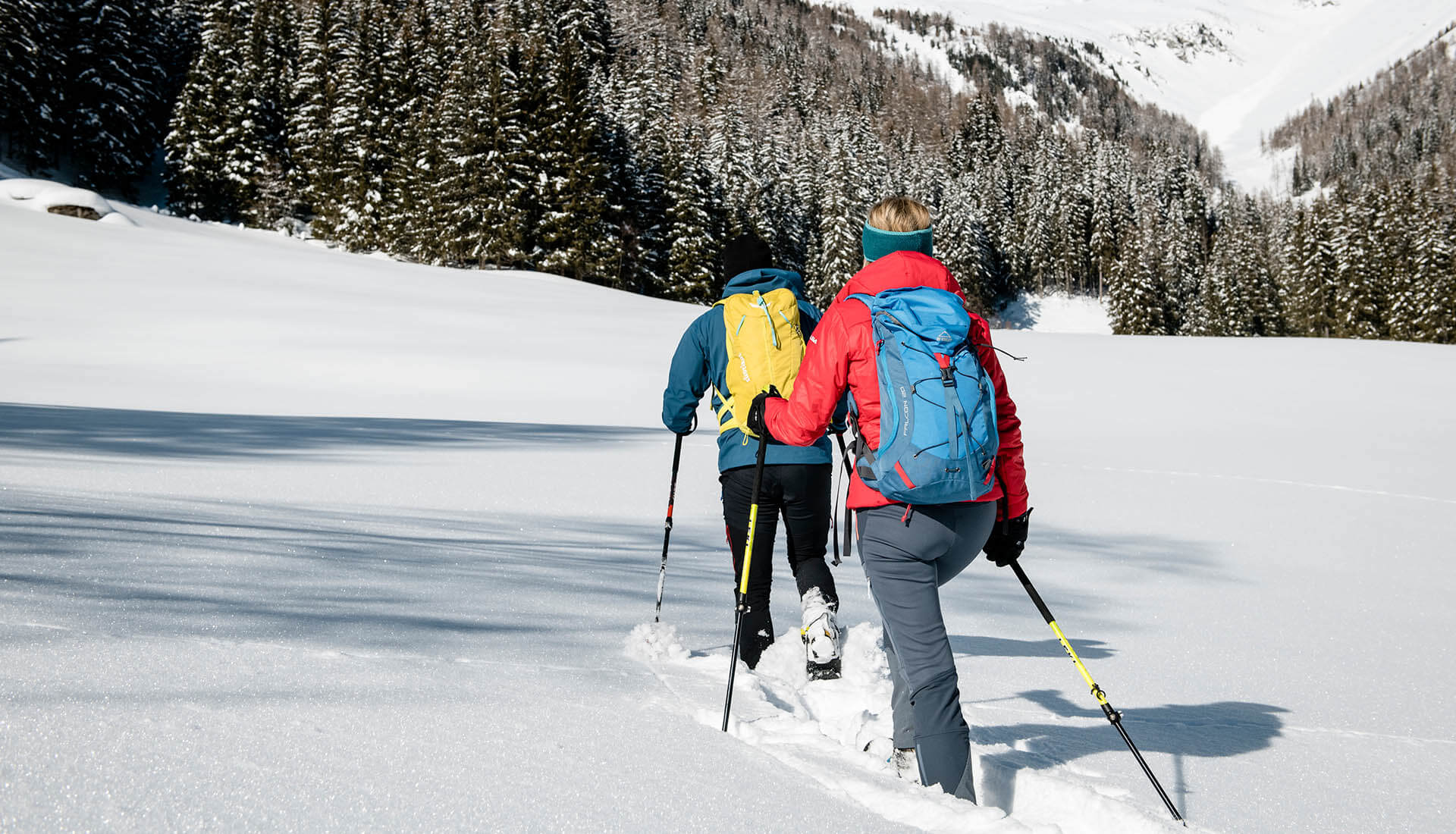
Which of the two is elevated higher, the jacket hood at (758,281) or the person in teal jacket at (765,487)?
the jacket hood at (758,281)

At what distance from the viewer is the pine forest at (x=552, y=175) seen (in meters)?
43.8

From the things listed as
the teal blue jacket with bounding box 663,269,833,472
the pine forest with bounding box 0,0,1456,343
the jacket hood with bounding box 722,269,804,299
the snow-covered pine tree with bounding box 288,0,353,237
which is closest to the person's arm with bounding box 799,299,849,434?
the teal blue jacket with bounding box 663,269,833,472

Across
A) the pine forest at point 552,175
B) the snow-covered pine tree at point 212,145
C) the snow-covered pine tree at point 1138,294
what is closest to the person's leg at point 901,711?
the pine forest at point 552,175

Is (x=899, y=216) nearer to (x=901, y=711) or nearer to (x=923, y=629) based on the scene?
(x=923, y=629)

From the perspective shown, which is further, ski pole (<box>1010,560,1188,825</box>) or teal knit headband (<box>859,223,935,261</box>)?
teal knit headband (<box>859,223,935,261</box>)

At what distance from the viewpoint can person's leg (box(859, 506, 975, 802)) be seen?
8.79ft

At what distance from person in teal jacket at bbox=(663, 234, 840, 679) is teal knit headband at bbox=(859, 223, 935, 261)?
3.00 ft

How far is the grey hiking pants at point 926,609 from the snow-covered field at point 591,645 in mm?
183

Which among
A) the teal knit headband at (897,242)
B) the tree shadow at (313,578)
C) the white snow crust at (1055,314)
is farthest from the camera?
the white snow crust at (1055,314)

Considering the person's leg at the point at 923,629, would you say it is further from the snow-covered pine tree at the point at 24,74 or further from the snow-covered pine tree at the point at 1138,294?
the snow-covered pine tree at the point at 1138,294

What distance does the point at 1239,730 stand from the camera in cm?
356

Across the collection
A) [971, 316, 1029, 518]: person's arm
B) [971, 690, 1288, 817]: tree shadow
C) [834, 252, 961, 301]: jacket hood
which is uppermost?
[834, 252, 961, 301]: jacket hood

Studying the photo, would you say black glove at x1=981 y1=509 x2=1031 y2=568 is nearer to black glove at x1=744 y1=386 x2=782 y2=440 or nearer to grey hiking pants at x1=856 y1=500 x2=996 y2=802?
grey hiking pants at x1=856 y1=500 x2=996 y2=802

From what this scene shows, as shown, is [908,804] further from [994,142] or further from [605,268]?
[994,142]
